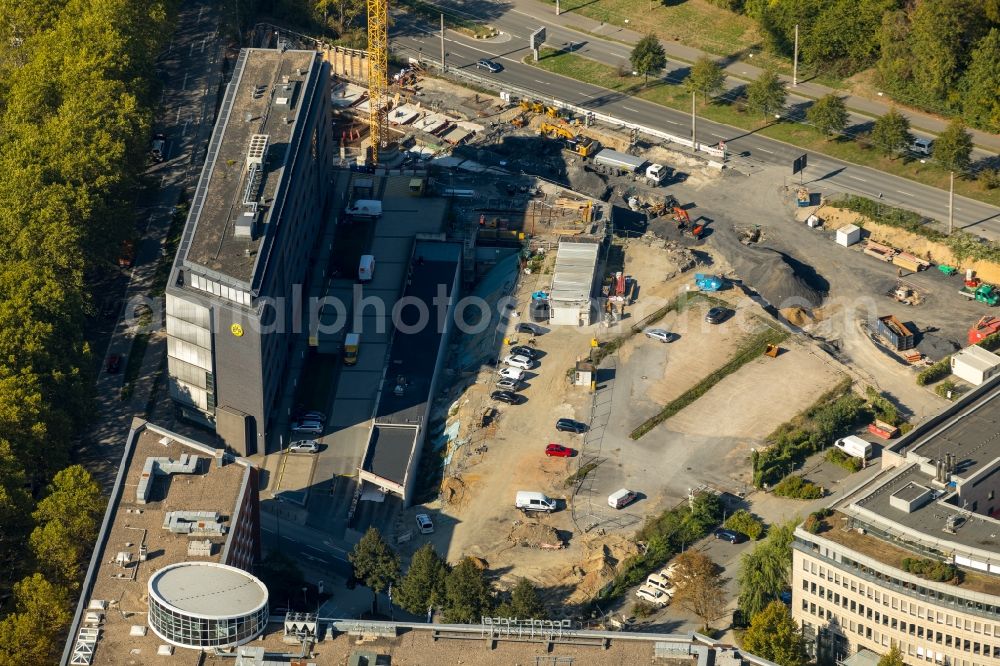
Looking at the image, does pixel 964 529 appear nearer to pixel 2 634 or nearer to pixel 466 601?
pixel 466 601

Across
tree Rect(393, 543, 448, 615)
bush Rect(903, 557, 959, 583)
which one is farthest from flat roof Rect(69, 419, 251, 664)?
bush Rect(903, 557, 959, 583)

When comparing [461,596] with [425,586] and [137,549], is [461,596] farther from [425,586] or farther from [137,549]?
[137,549]

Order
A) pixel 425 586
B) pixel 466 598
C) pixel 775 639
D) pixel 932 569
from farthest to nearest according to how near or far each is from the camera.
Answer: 1. pixel 425 586
2. pixel 466 598
3. pixel 775 639
4. pixel 932 569

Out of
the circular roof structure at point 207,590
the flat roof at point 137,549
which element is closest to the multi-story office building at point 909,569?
the circular roof structure at point 207,590

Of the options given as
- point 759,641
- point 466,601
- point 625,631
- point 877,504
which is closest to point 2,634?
point 466,601

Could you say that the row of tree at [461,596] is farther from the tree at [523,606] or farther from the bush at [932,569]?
the bush at [932,569]

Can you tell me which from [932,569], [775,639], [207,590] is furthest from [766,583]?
[207,590]

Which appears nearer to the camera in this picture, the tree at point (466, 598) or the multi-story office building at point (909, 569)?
the multi-story office building at point (909, 569)
